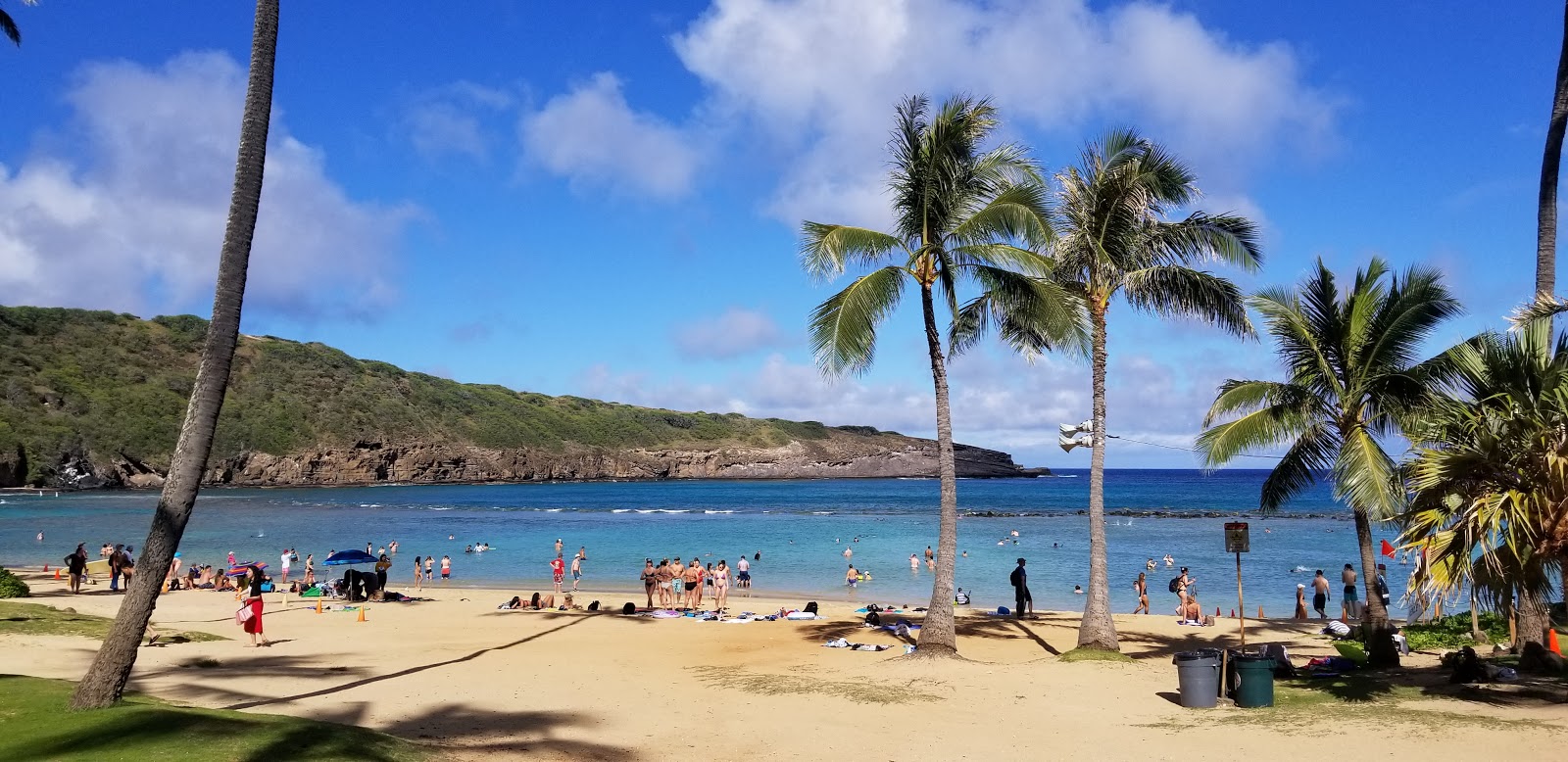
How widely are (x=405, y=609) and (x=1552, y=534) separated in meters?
24.1

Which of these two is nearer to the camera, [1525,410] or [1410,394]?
[1525,410]

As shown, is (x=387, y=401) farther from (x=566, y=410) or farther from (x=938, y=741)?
(x=938, y=741)

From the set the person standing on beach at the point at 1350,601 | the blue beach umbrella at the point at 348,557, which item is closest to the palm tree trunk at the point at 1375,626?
the person standing on beach at the point at 1350,601

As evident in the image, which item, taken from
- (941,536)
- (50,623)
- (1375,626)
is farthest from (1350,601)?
(50,623)

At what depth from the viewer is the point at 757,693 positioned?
13.8m

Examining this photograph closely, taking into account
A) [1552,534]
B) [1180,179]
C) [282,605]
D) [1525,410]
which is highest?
[1180,179]

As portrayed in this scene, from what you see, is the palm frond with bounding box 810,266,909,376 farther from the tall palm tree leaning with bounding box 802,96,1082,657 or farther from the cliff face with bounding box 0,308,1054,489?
the cliff face with bounding box 0,308,1054,489

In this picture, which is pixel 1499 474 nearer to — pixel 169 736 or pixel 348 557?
pixel 169 736

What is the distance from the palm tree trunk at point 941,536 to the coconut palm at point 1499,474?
25.6ft

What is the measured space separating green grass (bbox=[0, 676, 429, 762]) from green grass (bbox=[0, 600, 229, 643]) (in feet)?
30.0

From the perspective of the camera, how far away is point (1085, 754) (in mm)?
9961

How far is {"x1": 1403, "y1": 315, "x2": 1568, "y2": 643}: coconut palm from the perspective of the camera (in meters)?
8.23

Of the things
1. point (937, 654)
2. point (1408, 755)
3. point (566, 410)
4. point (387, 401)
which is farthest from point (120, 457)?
point (1408, 755)

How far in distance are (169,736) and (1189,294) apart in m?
14.7
